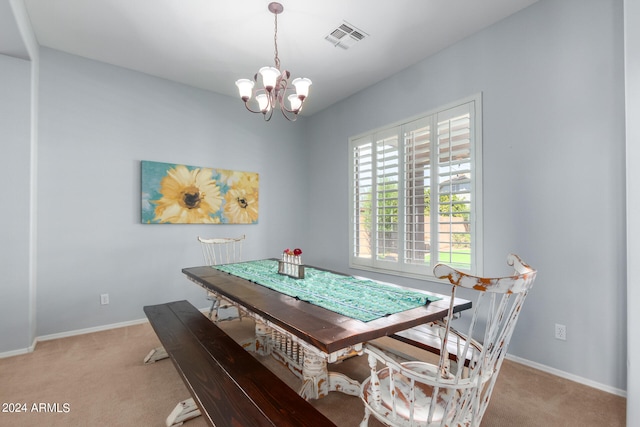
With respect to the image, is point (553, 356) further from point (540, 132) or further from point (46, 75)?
point (46, 75)

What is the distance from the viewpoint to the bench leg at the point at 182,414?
5.48 feet

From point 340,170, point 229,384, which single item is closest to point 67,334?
point 229,384

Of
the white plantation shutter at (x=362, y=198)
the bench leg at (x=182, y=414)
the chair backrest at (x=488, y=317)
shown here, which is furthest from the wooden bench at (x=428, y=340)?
the white plantation shutter at (x=362, y=198)

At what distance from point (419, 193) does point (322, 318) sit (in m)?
2.09

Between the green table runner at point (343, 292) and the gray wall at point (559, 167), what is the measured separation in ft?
3.97

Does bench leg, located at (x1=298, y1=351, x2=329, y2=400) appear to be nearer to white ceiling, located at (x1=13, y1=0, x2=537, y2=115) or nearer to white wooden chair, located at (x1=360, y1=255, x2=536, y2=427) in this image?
white wooden chair, located at (x1=360, y1=255, x2=536, y2=427)

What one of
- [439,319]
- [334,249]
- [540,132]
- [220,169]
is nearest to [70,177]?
[220,169]

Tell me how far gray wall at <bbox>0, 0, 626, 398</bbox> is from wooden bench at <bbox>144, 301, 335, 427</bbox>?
5.45ft

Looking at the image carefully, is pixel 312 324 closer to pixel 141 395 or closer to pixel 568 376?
pixel 141 395

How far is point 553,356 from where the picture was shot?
225cm

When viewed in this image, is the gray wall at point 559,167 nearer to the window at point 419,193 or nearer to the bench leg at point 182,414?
the window at point 419,193

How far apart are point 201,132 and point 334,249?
2.28 meters

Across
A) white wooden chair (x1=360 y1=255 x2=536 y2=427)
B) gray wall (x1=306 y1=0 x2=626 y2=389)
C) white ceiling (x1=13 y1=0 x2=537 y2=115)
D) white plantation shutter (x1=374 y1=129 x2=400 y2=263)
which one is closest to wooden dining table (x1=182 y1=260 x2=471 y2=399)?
white wooden chair (x1=360 y1=255 x2=536 y2=427)

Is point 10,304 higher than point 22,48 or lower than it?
lower
